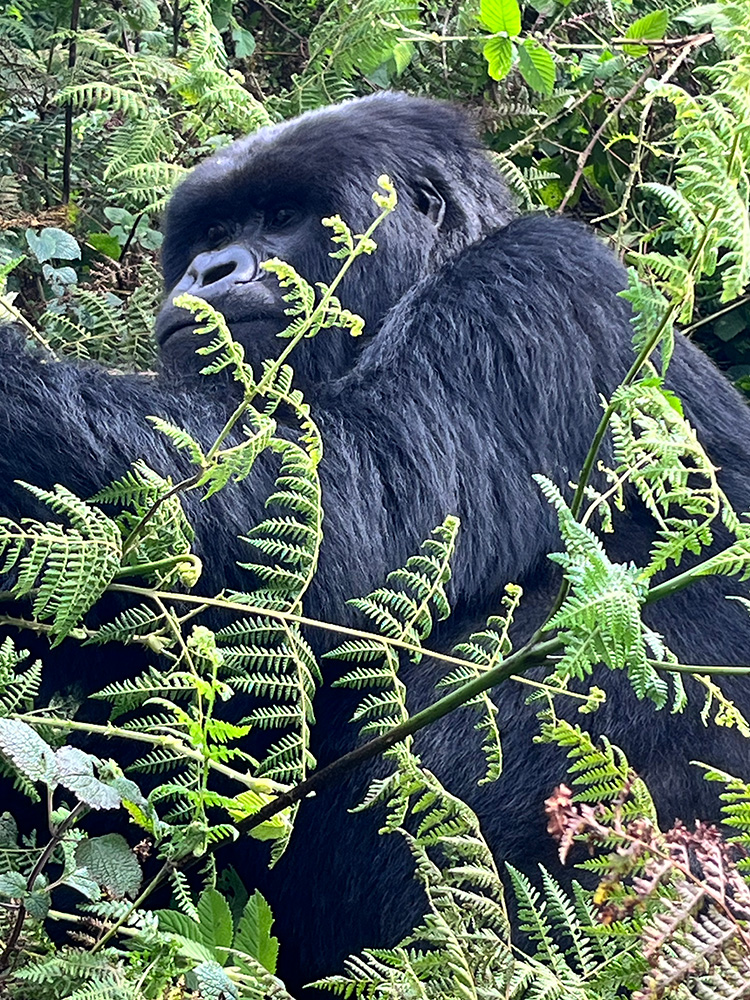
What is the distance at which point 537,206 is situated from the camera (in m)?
4.24

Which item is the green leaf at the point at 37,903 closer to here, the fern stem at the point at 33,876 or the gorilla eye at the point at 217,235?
the fern stem at the point at 33,876

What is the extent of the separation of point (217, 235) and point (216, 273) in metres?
0.31

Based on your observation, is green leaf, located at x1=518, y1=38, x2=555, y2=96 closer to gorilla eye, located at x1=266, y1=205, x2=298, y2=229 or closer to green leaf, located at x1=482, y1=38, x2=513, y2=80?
green leaf, located at x1=482, y1=38, x2=513, y2=80

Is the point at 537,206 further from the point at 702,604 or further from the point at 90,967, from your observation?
the point at 90,967

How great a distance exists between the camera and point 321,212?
3330 mm

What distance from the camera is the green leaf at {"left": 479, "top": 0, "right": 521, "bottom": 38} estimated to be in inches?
137

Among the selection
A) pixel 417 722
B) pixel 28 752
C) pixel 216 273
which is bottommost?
pixel 417 722

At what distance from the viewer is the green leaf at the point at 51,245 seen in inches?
145

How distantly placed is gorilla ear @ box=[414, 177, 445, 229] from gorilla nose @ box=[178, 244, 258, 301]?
1.71 ft

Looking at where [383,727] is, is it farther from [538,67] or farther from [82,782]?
[538,67]

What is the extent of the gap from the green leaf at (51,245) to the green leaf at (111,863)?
2.18 m

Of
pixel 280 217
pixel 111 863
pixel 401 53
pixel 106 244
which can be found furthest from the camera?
pixel 106 244

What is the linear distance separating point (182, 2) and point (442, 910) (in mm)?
3285

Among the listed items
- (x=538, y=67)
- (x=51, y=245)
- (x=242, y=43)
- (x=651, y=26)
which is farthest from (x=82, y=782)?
(x=242, y=43)
